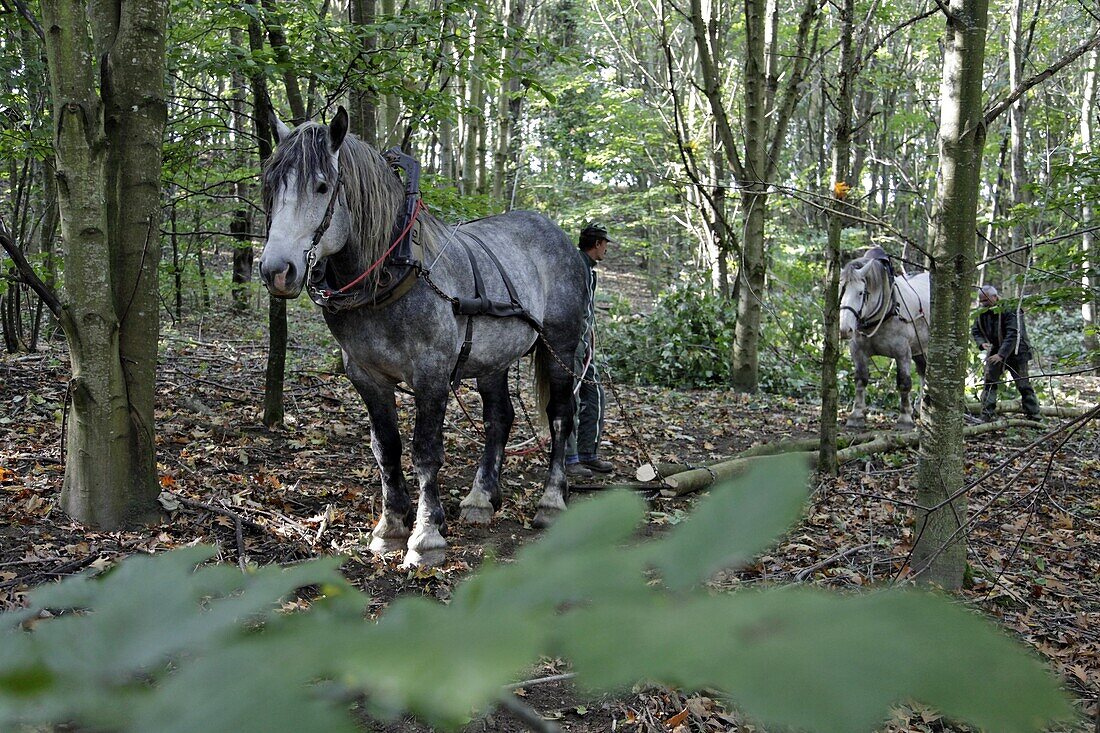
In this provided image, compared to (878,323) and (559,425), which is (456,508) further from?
(878,323)

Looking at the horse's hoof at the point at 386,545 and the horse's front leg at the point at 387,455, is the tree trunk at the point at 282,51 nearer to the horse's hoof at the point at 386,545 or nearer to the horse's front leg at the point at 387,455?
the horse's front leg at the point at 387,455

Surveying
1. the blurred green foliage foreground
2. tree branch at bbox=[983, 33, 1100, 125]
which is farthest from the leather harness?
the blurred green foliage foreground

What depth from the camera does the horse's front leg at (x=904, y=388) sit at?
9.17 metres

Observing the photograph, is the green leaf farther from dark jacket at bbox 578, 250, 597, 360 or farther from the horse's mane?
dark jacket at bbox 578, 250, 597, 360

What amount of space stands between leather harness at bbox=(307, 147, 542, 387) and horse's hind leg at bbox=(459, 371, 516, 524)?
31.0 inches

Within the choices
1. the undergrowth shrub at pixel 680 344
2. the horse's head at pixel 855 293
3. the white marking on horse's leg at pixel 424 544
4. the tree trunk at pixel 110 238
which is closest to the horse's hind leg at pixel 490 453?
the white marking on horse's leg at pixel 424 544

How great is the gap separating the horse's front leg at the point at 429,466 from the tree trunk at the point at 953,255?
2605mm

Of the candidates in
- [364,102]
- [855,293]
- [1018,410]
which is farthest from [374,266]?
[1018,410]

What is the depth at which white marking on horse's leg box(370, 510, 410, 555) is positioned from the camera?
4.60 meters

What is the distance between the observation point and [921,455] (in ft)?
12.7

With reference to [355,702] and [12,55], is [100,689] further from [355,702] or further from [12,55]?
[12,55]

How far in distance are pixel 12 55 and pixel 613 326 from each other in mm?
9771

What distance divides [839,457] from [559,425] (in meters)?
2.80

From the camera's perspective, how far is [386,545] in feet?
15.1
